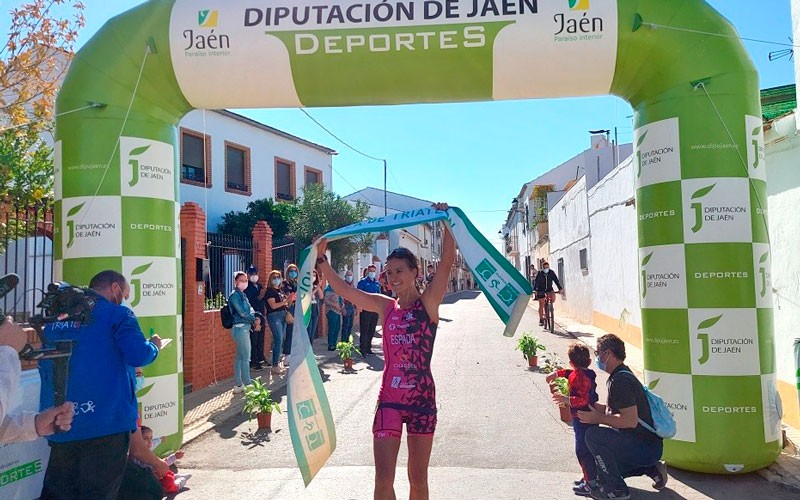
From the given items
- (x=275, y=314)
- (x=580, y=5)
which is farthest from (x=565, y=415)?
(x=275, y=314)

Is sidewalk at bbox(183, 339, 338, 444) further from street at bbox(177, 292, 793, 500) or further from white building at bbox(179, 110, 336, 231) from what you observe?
white building at bbox(179, 110, 336, 231)

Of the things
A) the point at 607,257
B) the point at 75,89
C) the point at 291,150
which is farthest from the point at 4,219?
the point at 291,150

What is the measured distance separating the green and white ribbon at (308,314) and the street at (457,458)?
3.25 feet

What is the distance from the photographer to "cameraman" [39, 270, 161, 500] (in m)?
3.47

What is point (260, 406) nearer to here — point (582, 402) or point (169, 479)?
point (169, 479)

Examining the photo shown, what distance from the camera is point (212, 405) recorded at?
8047 millimetres

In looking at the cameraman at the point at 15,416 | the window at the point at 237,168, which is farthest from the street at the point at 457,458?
the window at the point at 237,168

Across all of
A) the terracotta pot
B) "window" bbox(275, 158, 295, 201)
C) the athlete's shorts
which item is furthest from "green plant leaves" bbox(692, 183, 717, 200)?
"window" bbox(275, 158, 295, 201)

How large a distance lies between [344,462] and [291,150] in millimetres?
21721

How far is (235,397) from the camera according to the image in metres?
8.48

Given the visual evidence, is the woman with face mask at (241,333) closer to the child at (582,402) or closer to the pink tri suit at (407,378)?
the child at (582,402)

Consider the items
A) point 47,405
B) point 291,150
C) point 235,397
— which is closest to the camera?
point 47,405

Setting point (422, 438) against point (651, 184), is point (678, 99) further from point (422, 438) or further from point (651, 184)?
point (422, 438)

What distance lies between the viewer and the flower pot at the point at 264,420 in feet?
22.2
